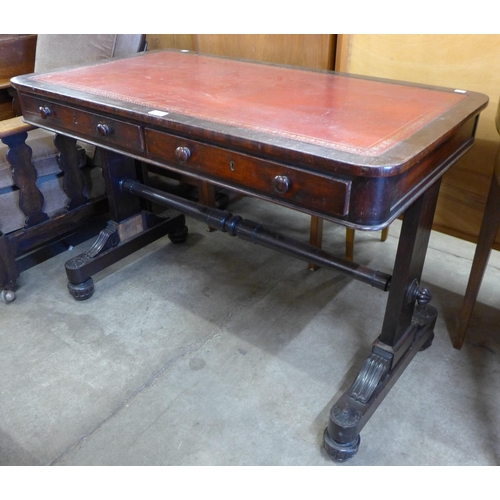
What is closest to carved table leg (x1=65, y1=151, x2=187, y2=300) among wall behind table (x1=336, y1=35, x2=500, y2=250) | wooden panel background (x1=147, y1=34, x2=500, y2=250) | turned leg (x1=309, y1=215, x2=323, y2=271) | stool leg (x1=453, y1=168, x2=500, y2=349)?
turned leg (x1=309, y1=215, x2=323, y2=271)

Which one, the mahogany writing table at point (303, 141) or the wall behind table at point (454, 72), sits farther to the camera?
the wall behind table at point (454, 72)

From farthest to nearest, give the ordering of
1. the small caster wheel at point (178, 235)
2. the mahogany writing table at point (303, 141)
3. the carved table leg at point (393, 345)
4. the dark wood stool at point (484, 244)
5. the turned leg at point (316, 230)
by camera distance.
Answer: the small caster wheel at point (178, 235) < the turned leg at point (316, 230) < the dark wood stool at point (484, 244) < the carved table leg at point (393, 345) < the mahogany writing table at point (303, 141)

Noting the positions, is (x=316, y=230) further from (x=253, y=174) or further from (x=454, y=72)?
(x=253, y=174)

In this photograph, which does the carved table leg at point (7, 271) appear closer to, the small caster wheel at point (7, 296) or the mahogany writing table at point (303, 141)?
the small caster wheel at point (7, 296)

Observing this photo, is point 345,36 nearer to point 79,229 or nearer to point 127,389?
point 79,229

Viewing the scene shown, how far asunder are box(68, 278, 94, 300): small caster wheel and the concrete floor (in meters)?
0.04

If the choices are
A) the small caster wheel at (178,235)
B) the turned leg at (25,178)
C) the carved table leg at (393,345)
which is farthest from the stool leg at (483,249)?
the turned leg at (25,178)

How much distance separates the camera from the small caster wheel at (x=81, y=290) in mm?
1890

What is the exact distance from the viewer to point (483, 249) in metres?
1.51

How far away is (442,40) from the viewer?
5.99ft

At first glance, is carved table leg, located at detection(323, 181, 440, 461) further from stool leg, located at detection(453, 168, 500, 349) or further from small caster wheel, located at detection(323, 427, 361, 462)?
stool leg, located at detection(453, 168, 500, 349)

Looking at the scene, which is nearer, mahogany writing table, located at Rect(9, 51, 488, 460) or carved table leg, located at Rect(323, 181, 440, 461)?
mahogany writing table, located at Rect(9, 51, 488, 460)

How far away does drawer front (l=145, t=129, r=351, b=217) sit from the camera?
1.00 metres

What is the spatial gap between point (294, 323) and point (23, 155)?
119cm
